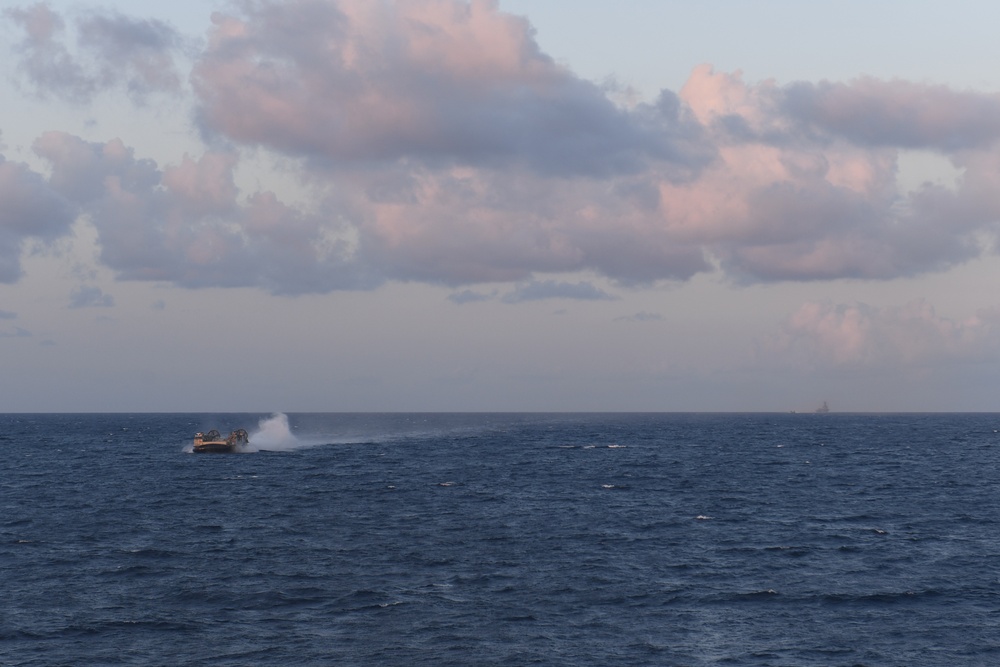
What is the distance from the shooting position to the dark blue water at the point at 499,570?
47.4 meters

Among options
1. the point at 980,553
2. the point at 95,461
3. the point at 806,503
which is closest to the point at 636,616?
the point at 980,553

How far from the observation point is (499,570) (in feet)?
207

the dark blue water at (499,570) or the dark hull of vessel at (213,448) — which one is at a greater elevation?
the dark hull of vessel at (213,448)

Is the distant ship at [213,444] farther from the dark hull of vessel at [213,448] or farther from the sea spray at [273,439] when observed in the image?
the sea spray at [273,439]

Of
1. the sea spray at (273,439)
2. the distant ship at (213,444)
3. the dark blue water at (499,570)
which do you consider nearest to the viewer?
the dark blue water at (499,570)

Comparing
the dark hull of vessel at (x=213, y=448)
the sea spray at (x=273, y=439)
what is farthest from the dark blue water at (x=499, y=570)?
the sea spray at (x=273, y=439)

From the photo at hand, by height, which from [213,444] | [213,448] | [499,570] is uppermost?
[213,444]

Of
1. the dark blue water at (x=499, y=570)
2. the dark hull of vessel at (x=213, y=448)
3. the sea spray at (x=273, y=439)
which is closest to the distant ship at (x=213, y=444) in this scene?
the dark hull of vessel at (x=213, y=448)

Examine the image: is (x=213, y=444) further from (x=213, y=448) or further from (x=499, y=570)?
(x=499, y=570)

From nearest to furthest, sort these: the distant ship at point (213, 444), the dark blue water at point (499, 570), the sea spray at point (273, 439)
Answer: the dark blue water at point (499, 570) < the distant ship at point (213, 444) < the sea spray at point (273, 439)

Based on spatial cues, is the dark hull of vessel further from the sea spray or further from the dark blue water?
the dark blue water

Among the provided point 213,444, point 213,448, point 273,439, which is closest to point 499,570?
point 213,444

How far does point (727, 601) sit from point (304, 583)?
25790 mm

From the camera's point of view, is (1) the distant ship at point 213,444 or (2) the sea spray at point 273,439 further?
(2) the sea spray at point 273,439
